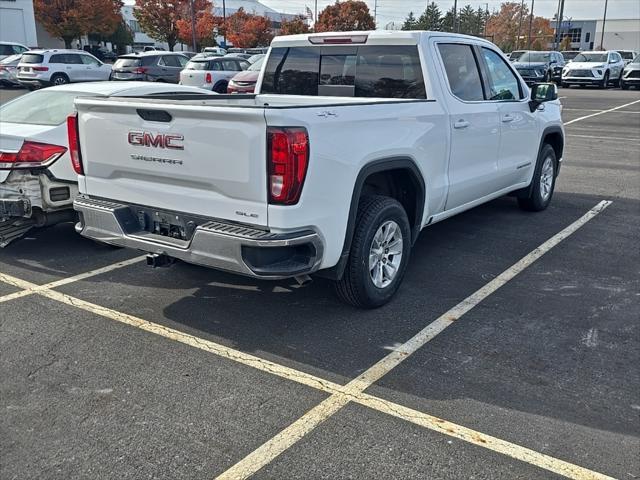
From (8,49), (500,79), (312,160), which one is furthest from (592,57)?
(312,160)

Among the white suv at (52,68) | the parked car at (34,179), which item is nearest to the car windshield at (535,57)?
the white suv at (52,68)

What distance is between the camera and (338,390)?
3688mm

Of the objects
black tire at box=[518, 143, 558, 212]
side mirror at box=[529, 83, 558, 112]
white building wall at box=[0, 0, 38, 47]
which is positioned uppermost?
white building wall at box=[0, 0, 38, 47]

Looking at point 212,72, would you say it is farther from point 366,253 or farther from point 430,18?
point 430,18

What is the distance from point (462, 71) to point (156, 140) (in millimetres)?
2912

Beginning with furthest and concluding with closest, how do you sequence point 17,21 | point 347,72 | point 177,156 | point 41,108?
1. point 17,21
2. point 41,108
3. point 347,72
4. point 177,156

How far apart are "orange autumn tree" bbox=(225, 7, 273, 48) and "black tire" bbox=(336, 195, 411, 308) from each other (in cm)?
6719

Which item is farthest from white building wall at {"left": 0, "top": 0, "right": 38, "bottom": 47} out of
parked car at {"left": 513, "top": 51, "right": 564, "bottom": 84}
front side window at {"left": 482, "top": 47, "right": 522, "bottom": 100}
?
front side window at {"left": 482, "top": 47, "right": 522, "bottom": 100}

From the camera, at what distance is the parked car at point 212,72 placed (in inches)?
877

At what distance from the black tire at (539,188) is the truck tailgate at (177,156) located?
4.56 metres

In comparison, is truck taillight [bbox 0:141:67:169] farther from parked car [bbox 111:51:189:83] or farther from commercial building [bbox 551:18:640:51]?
commercial building [bbox 551:18:640:51]

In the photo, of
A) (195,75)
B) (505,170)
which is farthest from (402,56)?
(195,75)

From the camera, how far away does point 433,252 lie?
20.6 feet

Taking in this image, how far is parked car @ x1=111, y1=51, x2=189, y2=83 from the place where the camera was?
26.0m
